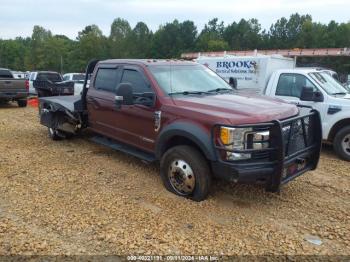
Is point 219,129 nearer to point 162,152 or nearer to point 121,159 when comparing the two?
point 162,152

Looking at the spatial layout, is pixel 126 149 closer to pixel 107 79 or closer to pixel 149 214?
pixel 107 79

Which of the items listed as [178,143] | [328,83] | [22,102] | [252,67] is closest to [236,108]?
[178,143]

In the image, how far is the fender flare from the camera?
4324 millimetres

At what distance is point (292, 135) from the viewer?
456 centimetres

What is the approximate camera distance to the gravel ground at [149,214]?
370cm

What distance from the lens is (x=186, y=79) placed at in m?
5.63

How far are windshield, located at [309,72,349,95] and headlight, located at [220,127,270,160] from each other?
3824 millimetres

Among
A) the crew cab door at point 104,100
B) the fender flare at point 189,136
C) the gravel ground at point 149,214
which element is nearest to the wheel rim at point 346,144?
the gravel ground at point 149,214

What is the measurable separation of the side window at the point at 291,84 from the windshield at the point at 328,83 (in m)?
0.20

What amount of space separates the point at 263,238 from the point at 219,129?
1.28 metres

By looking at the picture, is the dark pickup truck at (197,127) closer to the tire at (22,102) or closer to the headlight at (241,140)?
the headlight at (241,140)

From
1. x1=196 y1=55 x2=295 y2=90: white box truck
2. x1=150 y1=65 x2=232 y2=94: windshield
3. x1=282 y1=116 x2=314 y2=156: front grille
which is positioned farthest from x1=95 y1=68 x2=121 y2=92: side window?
x1=196 y1=55 x2=295 y2=90: white box truck

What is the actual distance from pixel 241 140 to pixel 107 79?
3.16 m

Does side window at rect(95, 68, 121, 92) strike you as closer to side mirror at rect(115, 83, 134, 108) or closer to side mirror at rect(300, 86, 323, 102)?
side mirror at rect(115, 83, 134, 108)
